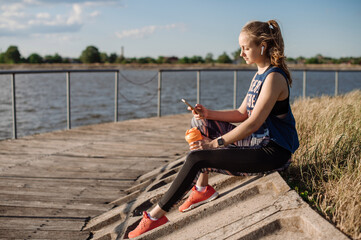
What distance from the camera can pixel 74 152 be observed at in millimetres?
4895

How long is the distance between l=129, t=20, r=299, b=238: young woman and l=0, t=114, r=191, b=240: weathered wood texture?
2.51 feet

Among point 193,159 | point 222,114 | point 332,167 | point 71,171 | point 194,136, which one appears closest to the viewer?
point 193,159

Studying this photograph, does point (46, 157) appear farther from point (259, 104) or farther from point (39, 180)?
point (259, 104)

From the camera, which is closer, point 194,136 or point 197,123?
point 194,136

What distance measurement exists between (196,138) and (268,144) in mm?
387

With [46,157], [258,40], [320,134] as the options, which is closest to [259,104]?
[258,40]

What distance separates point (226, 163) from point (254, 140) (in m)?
0.24

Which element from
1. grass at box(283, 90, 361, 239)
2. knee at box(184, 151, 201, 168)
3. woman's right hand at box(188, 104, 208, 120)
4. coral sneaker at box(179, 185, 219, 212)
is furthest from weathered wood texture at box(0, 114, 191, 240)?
grass at box(283, 90, 361, 239)

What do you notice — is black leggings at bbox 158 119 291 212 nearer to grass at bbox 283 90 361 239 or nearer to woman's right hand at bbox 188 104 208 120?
grass at bbox 283 90 361 239

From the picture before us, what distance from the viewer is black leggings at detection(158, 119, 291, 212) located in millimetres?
2307

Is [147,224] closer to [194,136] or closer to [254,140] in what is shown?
[194,136]

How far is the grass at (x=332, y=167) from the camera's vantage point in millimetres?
1920

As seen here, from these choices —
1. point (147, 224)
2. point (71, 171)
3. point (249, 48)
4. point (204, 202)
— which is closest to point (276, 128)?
point (249, 48)

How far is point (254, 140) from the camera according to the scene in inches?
96.6
